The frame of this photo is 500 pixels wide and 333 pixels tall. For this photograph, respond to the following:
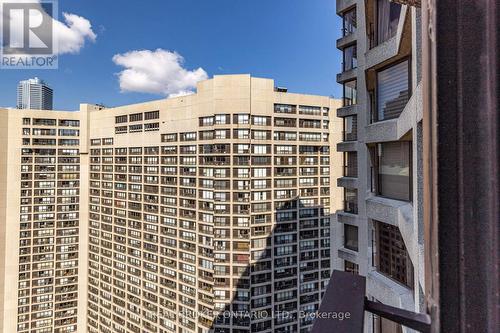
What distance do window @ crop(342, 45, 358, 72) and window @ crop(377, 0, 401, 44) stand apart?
6477 mm

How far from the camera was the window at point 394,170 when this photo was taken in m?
4.68

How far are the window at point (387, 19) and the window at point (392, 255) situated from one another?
152 inches

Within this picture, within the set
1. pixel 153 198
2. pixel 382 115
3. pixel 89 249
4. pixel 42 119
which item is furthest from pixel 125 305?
pixel 382 115

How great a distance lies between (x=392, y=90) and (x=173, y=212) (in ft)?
112

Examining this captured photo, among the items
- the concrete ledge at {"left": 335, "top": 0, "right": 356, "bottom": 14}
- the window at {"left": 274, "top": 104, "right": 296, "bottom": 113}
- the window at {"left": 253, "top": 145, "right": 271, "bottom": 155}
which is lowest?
the window at {"left": 253, "top": 145, "right": 271, "bottom": 155}

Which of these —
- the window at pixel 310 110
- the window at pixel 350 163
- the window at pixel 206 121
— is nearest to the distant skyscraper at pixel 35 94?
the window at pixel 206 121

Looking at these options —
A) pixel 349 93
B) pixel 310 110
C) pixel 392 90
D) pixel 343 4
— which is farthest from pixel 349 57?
pixel 310 110

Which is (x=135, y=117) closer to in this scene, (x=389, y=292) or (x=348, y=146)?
(x=348, y=146)

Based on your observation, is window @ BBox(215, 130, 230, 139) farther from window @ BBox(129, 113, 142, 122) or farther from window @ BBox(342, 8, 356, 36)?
window @ BBox(342, 8, 356, 36)

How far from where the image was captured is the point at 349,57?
1284 cm

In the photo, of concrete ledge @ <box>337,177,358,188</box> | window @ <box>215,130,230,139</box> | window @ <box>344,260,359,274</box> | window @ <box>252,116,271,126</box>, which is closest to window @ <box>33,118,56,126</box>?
window @ <box>215,130,230,139</box>

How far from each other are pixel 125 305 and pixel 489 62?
46491 mm

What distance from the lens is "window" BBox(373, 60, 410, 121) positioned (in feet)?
16.0

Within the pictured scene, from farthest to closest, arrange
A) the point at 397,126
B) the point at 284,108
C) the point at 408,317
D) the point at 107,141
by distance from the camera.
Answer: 1. the point at 107,141
2. the point at 284,108
3. the point at 397,126
4. the point at 408,317
